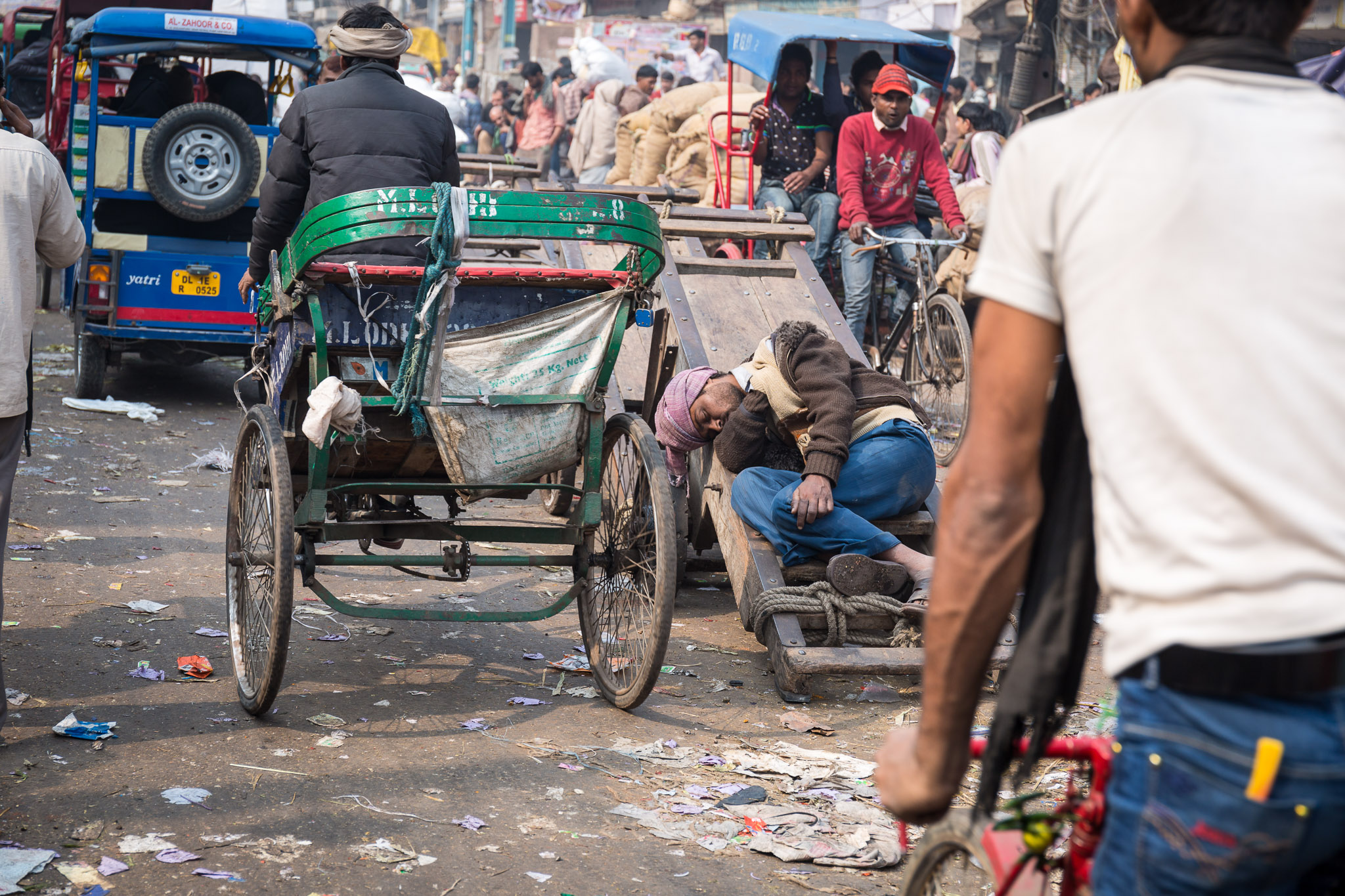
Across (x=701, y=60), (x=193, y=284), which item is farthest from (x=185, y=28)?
(x=701, y=60)

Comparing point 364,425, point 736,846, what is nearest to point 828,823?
point 736,846

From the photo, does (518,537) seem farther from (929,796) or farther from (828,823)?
(929,796)

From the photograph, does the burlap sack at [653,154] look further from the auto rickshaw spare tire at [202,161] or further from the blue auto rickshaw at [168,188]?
the auto rickshaw spare tire at [202,161]

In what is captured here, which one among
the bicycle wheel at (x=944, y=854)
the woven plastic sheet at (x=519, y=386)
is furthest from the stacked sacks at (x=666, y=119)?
the bicycle wheel at (x=944, y=854)

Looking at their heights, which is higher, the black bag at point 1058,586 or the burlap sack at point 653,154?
the black bag at point 1058,586

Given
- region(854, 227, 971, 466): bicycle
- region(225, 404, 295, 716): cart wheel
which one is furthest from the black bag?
region(854, 227, 971, 466): bicycle

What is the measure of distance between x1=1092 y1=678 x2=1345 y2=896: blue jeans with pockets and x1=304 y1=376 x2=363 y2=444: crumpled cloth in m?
2.90

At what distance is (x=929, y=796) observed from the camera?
1.53 meters

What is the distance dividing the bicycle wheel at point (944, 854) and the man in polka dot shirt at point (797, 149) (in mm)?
7284

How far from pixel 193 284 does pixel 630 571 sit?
5.85 m

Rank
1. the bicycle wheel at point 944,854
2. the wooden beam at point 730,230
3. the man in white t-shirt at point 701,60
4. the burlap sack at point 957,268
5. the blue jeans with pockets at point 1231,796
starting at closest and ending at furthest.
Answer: the blue jeans with pockets at point 1231,796
the bicycle wheel at point 944,854
the wooden beam at point 730,230
the burlap sack at point 957,268
the man in white t-shirt at point 701,60

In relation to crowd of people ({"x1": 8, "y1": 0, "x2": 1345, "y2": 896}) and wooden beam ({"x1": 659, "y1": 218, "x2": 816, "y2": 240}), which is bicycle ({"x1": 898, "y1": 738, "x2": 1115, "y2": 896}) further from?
wooden beam ({"x1": 659, "y1": 218, "x2": 816, "y2": 240})

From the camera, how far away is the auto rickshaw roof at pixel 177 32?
8648mm

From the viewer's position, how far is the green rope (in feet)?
12.1
